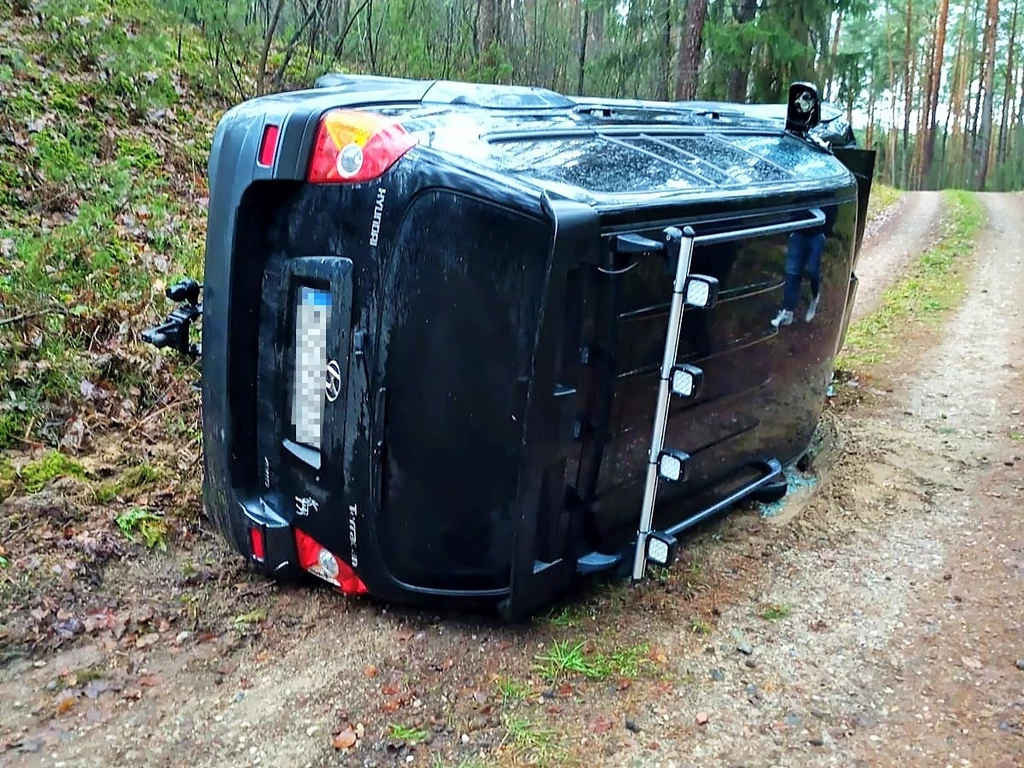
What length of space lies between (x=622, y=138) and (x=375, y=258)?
1.35m

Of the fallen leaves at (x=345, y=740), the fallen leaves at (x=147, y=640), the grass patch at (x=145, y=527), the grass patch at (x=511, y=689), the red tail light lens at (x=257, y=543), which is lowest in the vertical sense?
the fallen leaves at (x=147, y=640)

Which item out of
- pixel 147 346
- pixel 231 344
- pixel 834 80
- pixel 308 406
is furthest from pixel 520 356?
pixel 834 80

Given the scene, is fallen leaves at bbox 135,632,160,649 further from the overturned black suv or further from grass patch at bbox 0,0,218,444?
grass patch at bbox 0,0,218,444

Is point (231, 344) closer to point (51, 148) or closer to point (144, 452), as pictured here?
point (144, 452)

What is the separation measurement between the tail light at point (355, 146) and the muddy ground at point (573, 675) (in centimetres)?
170

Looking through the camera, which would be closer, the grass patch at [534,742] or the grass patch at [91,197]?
the grass patch at [534,742]

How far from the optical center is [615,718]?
116 inches

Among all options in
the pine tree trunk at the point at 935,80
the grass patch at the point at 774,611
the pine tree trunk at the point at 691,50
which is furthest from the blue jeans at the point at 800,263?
the pine tree trunk at the point at 935,80

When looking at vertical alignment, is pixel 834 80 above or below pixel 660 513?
above

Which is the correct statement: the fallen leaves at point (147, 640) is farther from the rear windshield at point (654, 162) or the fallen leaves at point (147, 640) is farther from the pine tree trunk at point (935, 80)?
the pine tree trunk at point (935, 80)

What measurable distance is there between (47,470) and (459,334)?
251cm

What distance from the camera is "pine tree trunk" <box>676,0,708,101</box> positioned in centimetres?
1220

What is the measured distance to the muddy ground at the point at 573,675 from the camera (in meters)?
2.82

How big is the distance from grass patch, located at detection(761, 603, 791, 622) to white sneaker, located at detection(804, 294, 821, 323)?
1476mm
